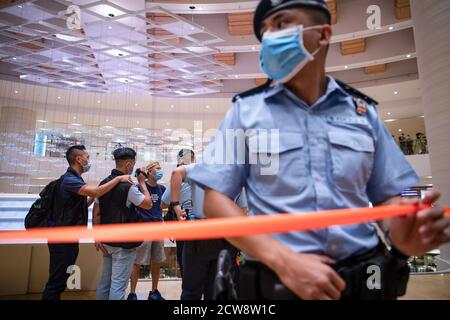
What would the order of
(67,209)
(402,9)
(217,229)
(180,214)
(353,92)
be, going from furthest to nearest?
(402,9) → (180,214) → (67,209) → (353,92) → (217,229)

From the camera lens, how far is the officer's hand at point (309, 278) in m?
0.72

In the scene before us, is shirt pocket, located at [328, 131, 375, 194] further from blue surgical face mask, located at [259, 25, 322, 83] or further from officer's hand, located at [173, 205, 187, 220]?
officer's hand, located at [173, 205, 187, 220]

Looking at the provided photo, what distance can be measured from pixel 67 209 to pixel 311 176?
2.59 meters

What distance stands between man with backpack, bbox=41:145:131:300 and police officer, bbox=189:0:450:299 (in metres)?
2.11

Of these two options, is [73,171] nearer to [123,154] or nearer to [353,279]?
[123,154]

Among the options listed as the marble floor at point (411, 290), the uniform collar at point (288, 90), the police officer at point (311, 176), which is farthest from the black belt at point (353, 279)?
the marble floor at point (411, 290)

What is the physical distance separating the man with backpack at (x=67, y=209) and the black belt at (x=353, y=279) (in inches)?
84.7

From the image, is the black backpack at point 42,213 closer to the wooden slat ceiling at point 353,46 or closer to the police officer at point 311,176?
the police officer at point 311,176

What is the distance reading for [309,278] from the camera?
2.39 feet

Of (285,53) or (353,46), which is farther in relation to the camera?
(353,46)

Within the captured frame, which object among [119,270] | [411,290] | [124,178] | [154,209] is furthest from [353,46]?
[119,270]

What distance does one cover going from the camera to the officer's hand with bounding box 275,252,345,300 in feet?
2.38
